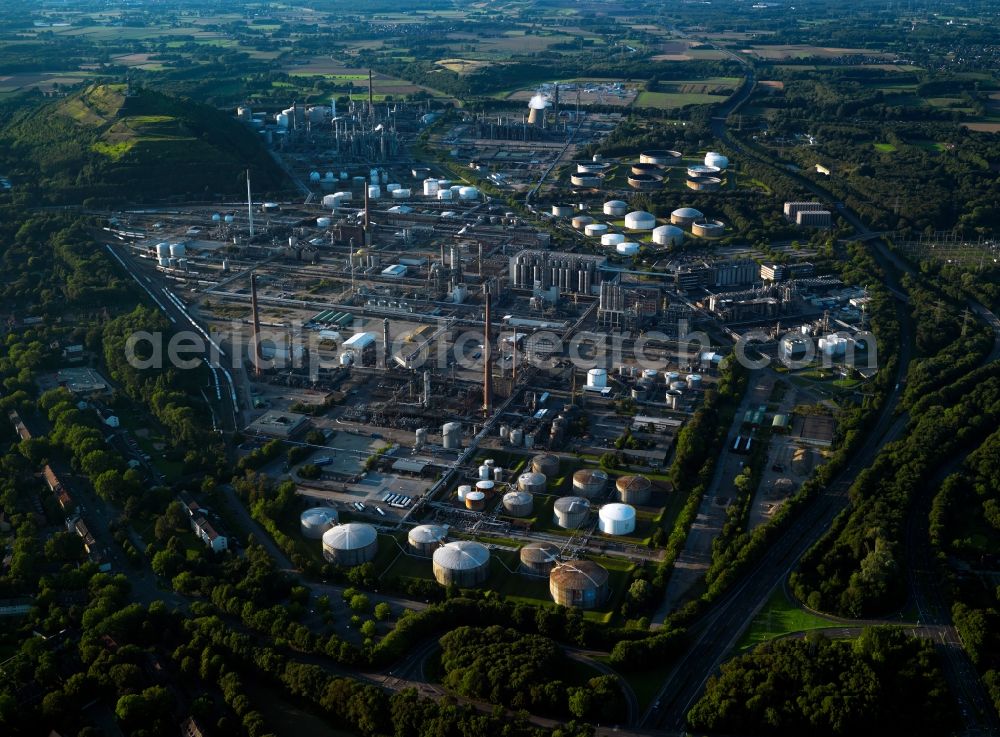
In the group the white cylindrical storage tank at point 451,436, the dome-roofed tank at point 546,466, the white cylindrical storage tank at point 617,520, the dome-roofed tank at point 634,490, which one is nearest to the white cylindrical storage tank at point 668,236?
the white cylindrical storage tank at point 451,436

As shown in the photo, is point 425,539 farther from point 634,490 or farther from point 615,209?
point 615,209

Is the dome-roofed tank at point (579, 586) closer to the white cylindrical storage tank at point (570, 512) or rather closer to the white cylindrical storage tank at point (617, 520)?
the white cylindrical storage tank at point (617, 520)

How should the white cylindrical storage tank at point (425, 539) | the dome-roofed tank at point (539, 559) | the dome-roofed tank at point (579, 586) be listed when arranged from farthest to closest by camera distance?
1. the white cylindrical storage tank at point (425, 539)
2. the dome-roofed tank at point (539, 559)
3. the dome-roofed tank at point (579, 586)

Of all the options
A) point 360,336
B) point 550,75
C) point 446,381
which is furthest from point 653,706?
point 550,75

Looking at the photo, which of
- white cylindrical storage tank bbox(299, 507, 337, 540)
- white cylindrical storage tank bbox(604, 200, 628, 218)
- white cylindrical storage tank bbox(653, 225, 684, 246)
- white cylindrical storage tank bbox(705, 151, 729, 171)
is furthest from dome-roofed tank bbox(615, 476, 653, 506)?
white cylindrical storage tank bbox(705, 151, 729, 171)

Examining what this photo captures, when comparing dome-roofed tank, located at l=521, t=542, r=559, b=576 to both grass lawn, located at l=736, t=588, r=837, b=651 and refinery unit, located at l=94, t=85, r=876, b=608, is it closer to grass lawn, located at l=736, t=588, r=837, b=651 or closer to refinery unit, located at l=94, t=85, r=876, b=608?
refinery unit, located at l=94, t=85, r=876, b=608

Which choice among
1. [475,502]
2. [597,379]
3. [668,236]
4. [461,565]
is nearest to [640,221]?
[668,236]

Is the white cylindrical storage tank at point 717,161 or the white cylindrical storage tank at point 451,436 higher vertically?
the white cylindrical storage tank at point 717,161
